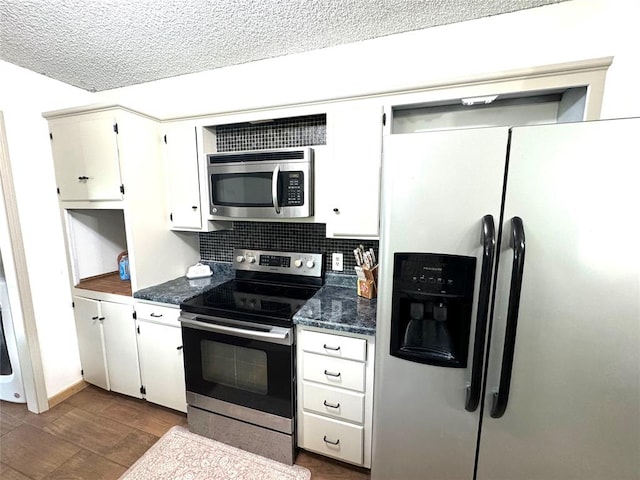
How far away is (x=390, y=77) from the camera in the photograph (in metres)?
1.78

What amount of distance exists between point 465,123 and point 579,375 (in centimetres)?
131

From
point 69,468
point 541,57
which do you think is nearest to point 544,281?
point 541,57

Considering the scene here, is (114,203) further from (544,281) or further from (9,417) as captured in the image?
(544,281)

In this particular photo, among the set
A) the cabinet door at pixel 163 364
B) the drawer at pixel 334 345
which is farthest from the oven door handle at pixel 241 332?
the cabinet door at pixel 163 364

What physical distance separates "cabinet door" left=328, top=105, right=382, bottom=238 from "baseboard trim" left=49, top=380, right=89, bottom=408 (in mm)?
2475

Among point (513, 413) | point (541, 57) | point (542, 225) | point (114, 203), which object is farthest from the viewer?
point (114, 203)

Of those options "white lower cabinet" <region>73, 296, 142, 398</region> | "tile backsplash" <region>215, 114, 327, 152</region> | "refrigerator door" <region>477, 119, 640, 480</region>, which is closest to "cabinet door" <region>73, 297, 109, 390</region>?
"white lower cabinet" <region>73, 296, 142, 398</region>

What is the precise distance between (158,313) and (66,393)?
120 cm

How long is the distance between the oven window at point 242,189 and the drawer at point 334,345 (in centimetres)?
84

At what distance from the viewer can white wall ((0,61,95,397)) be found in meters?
1.93

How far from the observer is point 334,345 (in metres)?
1.50

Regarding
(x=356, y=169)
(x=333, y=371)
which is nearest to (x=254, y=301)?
(x=333, y=371)

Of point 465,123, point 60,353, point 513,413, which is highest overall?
point 465,123

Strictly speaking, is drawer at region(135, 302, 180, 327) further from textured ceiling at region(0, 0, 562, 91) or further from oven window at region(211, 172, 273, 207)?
textured ceiling at region(0, 0, 562, 91)
